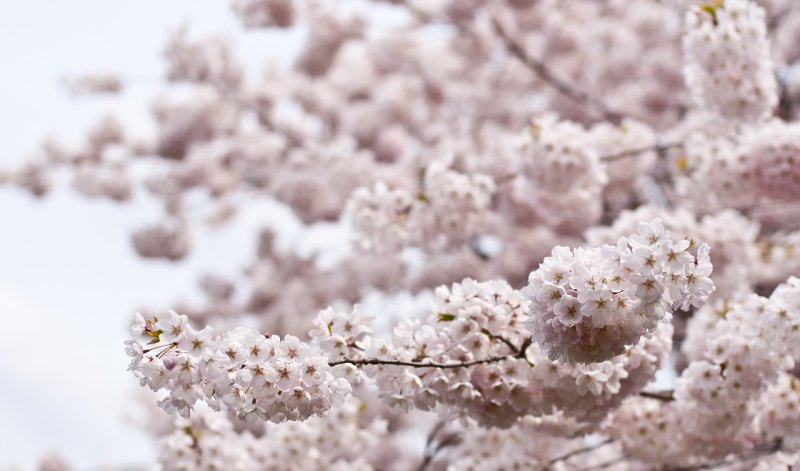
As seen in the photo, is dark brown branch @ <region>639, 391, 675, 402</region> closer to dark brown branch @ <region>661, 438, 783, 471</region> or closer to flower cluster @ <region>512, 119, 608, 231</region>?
dark brown branch @ <region>661, 438, 783, 471</region>

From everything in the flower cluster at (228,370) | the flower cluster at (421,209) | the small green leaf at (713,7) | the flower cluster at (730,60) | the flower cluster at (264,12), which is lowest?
the flower cluster at (228,370)

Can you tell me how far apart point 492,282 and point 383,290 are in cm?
430

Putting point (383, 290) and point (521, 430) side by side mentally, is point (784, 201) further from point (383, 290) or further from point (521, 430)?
point (383, 290)

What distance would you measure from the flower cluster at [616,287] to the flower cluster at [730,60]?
6.20 ft

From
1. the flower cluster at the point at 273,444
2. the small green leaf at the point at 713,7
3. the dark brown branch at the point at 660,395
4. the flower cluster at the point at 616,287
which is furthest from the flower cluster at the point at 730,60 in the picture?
the flower cluster at the point at 273,444

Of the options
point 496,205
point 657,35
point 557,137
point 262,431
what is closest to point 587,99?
point 496,205

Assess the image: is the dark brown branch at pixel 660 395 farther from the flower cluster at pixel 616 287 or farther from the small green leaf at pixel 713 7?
the small green leaf at pixel 713 7

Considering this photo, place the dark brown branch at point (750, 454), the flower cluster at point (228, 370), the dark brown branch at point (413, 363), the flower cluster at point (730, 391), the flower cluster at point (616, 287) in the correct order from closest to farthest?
1. the flower cluster at point (616, 287)
2. the flower cluster at point (228, 370)
3. the dark brown branch at point (413, 363)
4. the flower cluster at point (730, 391)
5. the dark brown branch at point (750, 454)

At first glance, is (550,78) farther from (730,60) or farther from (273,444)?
(273,444)

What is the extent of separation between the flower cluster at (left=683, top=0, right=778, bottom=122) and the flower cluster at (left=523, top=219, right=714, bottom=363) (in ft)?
6.20

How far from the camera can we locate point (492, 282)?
2.64 m

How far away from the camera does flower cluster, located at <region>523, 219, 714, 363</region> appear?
6.74 feet

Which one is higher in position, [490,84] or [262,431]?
[490,84]

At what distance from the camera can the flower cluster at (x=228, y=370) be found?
2188 mm
